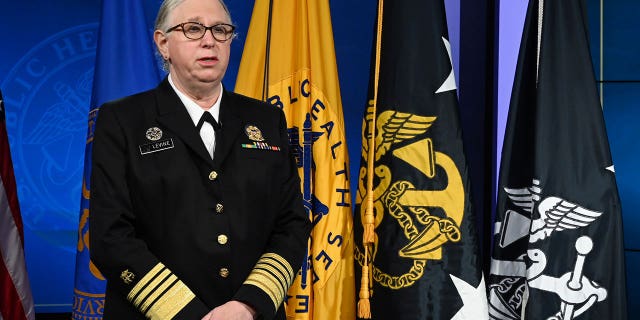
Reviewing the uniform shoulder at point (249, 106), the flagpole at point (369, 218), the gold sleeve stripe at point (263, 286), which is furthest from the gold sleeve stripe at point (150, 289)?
the flagpole at point (369, 218)

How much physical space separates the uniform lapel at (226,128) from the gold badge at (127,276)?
274 millimetres

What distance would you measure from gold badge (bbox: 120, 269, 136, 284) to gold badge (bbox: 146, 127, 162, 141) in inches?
10.7

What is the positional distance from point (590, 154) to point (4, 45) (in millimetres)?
2252

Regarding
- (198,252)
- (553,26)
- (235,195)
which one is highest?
(553,26)

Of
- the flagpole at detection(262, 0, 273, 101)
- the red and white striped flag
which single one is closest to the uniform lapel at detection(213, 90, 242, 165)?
the flagpole at detection(262, 0, 273, 101)

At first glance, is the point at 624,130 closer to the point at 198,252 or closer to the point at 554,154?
the point at 554,154

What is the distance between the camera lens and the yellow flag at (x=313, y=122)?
2.25 metres

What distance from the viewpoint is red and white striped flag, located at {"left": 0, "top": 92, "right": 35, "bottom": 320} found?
7.37 ft

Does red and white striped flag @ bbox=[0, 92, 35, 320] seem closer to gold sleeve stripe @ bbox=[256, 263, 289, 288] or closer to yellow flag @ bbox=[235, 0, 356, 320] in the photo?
yellow flag @ bbox=[235, 0, 356, 320]

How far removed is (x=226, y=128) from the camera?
1.44m

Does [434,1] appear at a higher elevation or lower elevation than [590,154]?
higher

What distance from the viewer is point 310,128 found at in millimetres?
2299

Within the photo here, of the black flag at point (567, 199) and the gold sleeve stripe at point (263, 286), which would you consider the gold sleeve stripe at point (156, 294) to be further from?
the black flag at point (567, 199)

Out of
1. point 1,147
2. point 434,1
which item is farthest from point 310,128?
point 1,147
